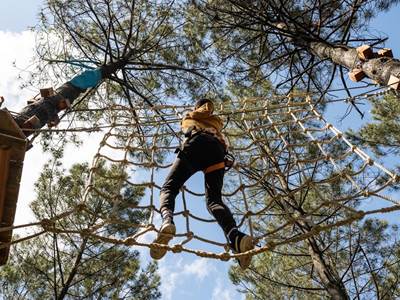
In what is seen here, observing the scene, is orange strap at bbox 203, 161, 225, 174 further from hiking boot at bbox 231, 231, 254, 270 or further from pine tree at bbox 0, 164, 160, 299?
pine tree at bbox 0, 164, 160, 299

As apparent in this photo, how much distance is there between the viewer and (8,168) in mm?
2221

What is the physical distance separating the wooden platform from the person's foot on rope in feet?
3.27

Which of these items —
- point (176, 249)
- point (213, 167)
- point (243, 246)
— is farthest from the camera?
point (213, 167)

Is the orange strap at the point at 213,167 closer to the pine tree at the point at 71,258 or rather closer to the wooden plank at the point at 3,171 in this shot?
the wooden plank at the point at 3,171

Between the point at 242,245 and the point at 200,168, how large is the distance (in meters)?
0.70

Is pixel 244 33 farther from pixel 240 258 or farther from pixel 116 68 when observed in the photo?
pixel 240 258

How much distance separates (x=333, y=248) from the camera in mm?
5602

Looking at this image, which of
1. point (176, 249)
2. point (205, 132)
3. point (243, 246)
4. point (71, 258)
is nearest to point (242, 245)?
point (243, 246)

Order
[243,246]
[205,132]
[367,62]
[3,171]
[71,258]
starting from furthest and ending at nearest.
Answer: [71,258]
[367,62]
[205,132]
[3,171]
[243,246]

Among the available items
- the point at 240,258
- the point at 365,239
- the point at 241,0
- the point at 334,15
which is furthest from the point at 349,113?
the point at 240,258

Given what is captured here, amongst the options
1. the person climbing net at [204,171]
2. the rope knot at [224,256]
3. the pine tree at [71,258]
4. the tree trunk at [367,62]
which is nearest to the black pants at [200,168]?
the person climbing net at [204,171]

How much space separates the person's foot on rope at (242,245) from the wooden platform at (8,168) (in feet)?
3.27

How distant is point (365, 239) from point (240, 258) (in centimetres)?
395

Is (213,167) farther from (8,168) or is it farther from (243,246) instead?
(8,168)
